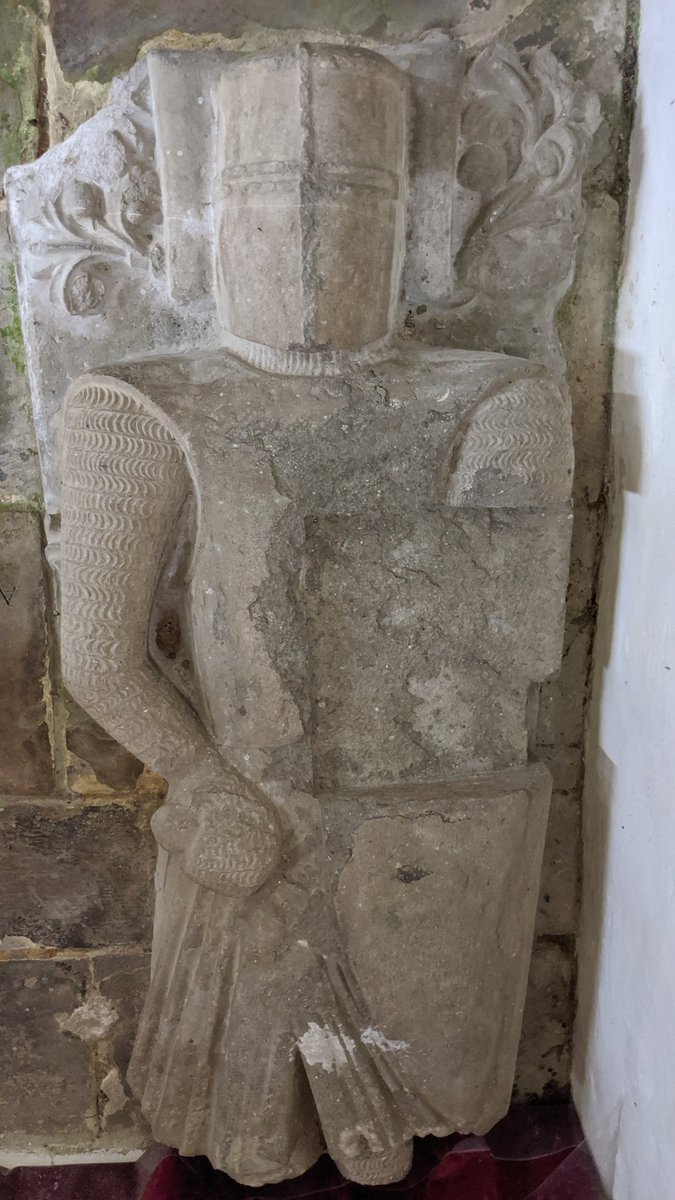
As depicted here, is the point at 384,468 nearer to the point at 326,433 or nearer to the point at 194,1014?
the point at 326,433

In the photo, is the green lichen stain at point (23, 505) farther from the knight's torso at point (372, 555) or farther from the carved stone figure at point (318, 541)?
the knight's torso at point (372, 555)

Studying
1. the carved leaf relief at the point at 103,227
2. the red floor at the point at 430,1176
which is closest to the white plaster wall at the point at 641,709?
the red floor at the point at 430,1176

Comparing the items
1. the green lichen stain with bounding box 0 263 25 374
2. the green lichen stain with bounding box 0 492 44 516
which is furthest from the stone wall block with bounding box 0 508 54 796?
the green lichen stain with bounding box 0 263 25 374

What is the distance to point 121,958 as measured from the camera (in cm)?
212

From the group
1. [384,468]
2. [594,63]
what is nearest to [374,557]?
[384,468]

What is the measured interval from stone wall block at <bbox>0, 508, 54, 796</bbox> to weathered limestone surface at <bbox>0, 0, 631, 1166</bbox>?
24 millimetres

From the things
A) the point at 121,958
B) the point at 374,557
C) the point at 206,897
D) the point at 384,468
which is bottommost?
the point at 121,958

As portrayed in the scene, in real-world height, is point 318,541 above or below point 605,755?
above

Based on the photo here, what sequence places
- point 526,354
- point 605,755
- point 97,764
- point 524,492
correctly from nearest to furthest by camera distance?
1. point 524,492
2. point 526,354
3. point 605,755
4. point 97,764

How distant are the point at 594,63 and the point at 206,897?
70.6 inches

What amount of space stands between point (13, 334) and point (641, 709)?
4.89ft

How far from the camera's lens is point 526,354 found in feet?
5.94

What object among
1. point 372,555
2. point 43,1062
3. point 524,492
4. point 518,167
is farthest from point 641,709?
point 43,1062

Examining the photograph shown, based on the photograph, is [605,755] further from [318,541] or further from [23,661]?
[23,661]
